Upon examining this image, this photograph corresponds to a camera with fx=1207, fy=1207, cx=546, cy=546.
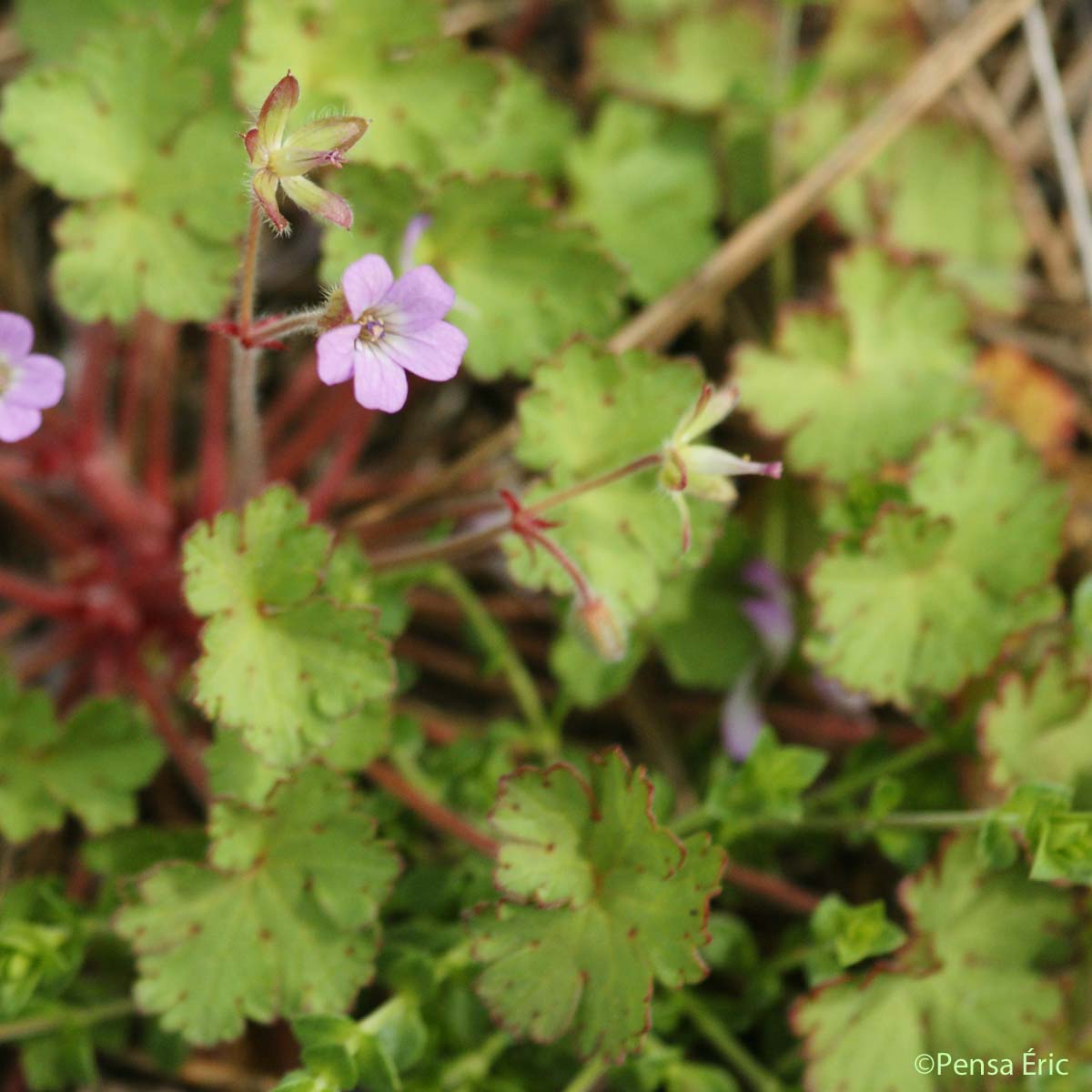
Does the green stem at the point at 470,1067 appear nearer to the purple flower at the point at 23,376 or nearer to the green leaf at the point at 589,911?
the green leaf at the point at 589,911

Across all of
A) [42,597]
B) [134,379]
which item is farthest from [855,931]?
[134,379]

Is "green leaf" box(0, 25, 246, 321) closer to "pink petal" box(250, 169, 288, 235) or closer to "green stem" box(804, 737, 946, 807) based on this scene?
"pink petal" box(250, 169, 288, 235)

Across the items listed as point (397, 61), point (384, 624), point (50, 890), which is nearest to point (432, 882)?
point (384, 624)

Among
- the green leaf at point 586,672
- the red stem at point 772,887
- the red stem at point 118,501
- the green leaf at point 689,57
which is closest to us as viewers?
the red stem at point 772,887

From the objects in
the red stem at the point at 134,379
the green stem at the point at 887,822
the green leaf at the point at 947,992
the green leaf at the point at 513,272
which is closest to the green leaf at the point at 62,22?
the red stem at the point at 134,379

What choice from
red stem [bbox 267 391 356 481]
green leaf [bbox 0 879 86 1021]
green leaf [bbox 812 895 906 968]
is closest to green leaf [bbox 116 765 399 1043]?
green leaf [bbox 0 879 86 1021]

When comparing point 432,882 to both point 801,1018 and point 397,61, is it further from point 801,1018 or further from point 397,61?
point 397,61

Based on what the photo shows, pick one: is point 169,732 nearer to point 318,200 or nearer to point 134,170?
point 134,170
